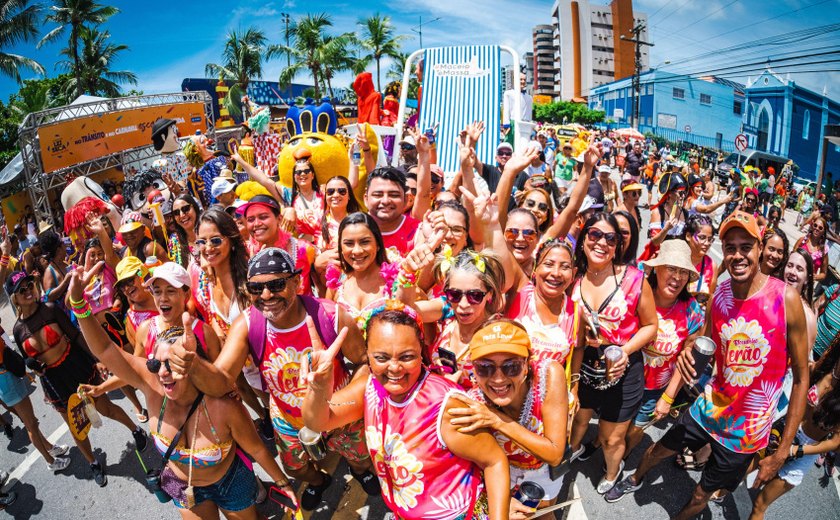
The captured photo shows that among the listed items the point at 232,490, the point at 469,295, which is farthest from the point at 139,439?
the point at 469,295

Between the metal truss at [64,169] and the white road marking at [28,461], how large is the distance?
327 inches

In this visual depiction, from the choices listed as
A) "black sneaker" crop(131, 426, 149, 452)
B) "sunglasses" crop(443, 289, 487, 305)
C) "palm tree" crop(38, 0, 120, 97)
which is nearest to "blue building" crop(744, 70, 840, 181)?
"sunglasses" crop(443, 289, 487, 305)

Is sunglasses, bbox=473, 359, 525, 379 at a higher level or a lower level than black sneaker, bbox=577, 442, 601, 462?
higher

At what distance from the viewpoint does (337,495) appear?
321 cm

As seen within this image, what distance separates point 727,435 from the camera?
2533 millimetres

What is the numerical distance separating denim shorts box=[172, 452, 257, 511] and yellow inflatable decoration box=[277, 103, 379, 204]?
3283 millimetres

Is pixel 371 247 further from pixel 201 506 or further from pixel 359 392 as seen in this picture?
pixel 201 506

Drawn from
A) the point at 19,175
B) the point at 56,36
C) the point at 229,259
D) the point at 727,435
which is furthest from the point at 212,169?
the point at 56,36

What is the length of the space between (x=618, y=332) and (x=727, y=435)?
82 cm

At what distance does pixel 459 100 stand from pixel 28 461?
7.57 meters

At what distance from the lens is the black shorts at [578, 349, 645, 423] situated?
2832 millimetres

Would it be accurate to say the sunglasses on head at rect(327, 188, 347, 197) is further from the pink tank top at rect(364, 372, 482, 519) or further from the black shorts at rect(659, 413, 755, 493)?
the black shorts at rect(659, 413, 755, 493)

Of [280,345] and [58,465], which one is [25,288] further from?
[280,345]

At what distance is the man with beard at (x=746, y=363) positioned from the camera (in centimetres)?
237
